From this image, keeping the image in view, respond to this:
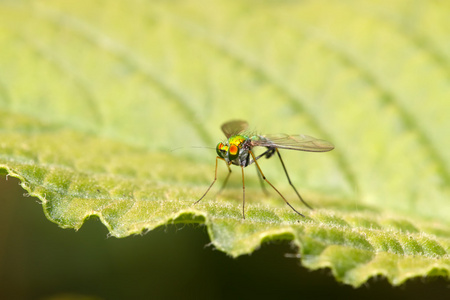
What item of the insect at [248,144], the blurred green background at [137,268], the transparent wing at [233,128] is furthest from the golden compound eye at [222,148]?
the blurred green background at [137,268]

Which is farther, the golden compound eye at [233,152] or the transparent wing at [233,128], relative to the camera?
the transparent wing at [233,128]

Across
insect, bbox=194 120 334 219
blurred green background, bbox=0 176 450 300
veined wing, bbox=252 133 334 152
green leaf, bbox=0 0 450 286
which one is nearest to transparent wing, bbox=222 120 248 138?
insect, bbox=194 120 334 219

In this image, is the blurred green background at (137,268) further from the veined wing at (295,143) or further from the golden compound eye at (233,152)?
the veined wing at (295,143)

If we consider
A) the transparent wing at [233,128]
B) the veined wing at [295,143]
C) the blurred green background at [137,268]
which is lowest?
the blurred green background at [137,268]

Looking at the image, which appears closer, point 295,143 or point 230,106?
point 295,143

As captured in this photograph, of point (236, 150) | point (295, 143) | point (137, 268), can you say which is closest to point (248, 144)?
point (236, 150)

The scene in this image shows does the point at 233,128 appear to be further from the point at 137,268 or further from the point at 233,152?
the point at 137,268

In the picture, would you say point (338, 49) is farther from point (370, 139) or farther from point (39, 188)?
point (39, 188)
